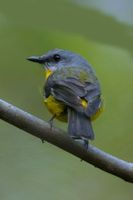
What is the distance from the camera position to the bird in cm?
249

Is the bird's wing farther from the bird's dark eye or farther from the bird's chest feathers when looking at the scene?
the bird's dark eye

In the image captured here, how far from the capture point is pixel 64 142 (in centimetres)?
222

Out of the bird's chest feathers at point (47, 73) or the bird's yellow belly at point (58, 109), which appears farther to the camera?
the bird's chest feathers at point (47, 73)

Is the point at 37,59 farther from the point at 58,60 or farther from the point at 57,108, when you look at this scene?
the point at 57,108

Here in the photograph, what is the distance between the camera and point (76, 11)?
2.58 metres

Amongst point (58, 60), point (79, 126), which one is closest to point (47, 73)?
point (58, 60)

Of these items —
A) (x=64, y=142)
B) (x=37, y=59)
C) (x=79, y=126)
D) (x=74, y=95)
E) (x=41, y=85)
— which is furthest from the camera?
(x=41, y=85)

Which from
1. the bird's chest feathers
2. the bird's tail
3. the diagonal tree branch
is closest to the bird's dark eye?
the bird's chest feathers

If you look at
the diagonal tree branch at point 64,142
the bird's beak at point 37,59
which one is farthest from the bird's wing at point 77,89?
the diagonal tree branch at point 64,142

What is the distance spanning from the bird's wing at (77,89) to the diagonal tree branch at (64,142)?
15.7 inches

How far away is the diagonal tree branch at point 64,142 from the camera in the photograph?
83.1 inches

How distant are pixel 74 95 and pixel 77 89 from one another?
87 millimetres

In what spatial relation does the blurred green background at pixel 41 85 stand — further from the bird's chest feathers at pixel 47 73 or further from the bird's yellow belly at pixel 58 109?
the bird's yellow belly at pixel 58 109

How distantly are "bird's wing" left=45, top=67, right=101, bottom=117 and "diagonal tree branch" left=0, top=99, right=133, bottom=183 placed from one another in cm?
40
